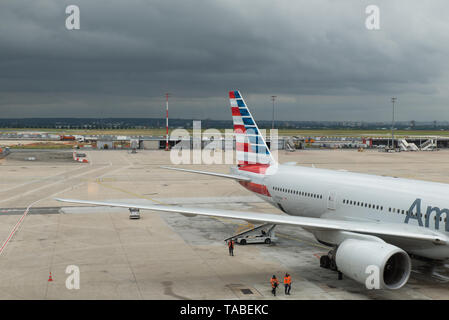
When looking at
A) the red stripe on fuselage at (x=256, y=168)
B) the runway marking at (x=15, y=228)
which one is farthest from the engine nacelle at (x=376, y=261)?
the runway marking at (x=15, y=228)

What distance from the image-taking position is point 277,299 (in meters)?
20.6

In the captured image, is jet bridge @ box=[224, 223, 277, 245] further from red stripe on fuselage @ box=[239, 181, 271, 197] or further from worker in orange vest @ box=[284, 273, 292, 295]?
worker in orange vest @ box=[284, 273, 292, 295]

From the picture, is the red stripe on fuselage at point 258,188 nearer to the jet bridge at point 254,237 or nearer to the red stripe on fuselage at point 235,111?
the jet bridge at point 254,237

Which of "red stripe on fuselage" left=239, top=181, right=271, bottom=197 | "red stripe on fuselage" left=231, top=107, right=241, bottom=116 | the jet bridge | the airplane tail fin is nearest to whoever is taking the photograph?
the jet bridge

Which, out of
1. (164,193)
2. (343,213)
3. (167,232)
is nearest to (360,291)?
(343,213)

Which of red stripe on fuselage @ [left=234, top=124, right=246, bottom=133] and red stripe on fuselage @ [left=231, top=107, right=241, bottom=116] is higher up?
red stripe on fuselage @ [left=231, top=107, right=241, bottom=116]

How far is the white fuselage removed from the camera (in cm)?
2214

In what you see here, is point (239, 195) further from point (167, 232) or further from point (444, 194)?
point (444, 194)

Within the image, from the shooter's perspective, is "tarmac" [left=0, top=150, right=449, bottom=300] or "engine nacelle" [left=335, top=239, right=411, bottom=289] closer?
"engine nacelle" [left=335, top=239, right=411, bottom=289]

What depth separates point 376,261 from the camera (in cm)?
1950

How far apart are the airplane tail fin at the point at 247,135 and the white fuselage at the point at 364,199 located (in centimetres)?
245

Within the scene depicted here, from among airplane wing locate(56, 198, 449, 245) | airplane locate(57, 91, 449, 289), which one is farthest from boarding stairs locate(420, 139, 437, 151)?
airplane wing locate(56, 198, 449, 245)

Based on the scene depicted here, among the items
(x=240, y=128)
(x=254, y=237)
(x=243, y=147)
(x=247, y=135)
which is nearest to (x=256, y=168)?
(x=243, y=147)

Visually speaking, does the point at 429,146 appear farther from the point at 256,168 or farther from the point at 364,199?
the point at 364,199
